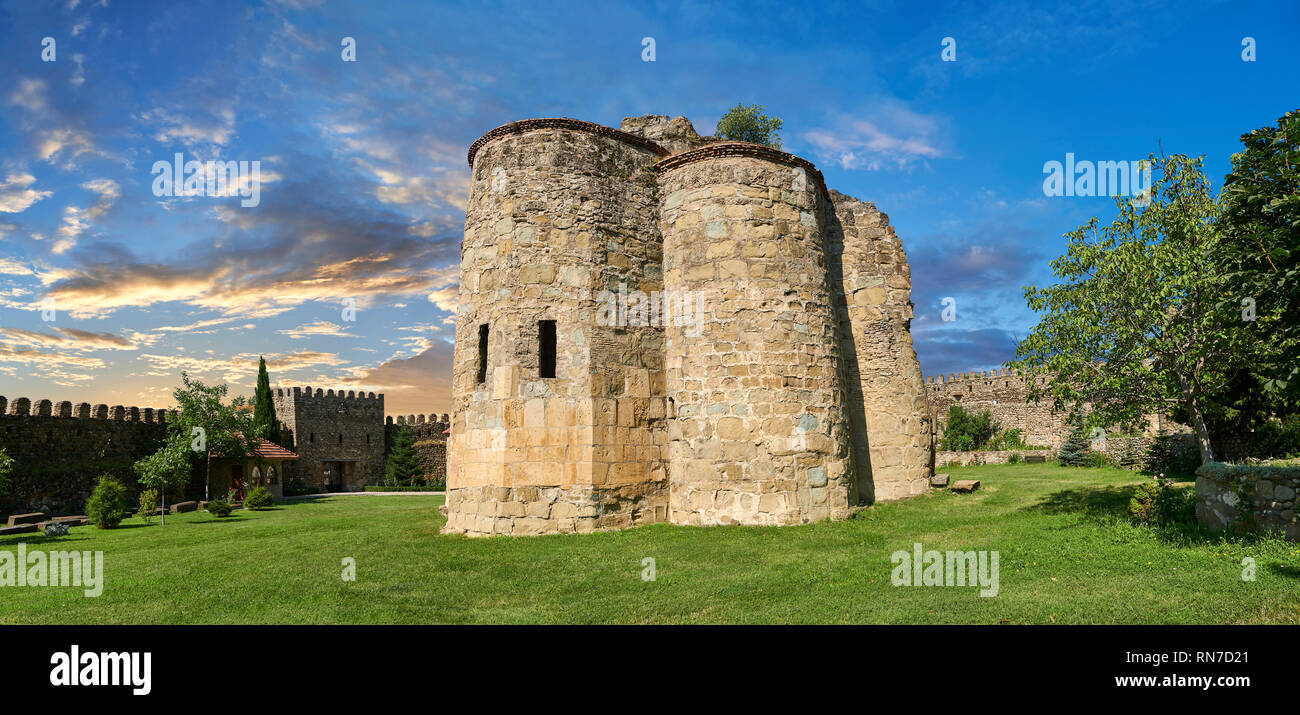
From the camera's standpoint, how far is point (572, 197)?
15258 mm

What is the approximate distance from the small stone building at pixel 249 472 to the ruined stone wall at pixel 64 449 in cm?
359

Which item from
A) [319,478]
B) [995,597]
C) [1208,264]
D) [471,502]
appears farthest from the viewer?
[319,478]

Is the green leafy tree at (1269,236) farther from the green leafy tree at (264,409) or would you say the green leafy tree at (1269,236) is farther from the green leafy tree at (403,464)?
the green leafy tree at (264,409)

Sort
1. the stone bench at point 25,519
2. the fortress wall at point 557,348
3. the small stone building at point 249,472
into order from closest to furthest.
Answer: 1. the fortress wall at point 557,348
2. the stone bench at point 25,519
3. the small stone building at point 249,472

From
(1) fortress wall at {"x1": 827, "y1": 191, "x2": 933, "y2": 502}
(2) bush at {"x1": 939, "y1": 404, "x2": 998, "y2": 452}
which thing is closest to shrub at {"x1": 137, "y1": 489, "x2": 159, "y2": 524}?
(1) fortress wall at {"x1": 827, "y1": 191, "x2": 933, "y2": 502}

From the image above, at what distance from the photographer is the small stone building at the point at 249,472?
34125 mm

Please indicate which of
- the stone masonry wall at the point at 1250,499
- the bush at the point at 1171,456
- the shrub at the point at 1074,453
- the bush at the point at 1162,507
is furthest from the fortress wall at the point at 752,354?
the shrub at the point at 1074,453

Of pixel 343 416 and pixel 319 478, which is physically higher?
pixel 343 416

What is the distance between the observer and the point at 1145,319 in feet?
40.7

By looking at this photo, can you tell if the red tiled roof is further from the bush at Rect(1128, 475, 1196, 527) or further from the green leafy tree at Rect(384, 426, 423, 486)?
the bush at Rect(1128, 475, 1196, 527)
